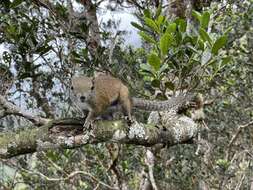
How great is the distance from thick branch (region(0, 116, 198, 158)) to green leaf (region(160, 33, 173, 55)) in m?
0.50

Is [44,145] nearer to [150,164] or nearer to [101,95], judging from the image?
[101,95]

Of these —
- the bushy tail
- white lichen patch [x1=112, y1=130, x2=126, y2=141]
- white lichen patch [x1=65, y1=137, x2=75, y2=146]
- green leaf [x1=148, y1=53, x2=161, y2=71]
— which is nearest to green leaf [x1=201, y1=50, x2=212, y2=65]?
green leaf [x1=148, y1=53, x2=161, y2=71]

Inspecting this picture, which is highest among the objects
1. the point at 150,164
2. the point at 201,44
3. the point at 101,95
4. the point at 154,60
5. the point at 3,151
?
the point at 201,44

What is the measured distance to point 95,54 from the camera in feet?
13.5

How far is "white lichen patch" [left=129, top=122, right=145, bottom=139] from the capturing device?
2.85m

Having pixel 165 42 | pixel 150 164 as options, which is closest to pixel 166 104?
pixel 165 42

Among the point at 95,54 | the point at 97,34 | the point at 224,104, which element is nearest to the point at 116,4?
the point at 97,34

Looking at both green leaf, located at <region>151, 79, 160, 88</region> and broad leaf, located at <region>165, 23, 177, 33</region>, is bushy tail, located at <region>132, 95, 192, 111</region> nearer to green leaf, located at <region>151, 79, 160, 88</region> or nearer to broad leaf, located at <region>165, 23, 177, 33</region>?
green leaf, located at <region>151, 79, 160, 88</region>

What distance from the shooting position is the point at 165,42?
113 inches

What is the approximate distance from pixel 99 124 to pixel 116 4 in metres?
3.68

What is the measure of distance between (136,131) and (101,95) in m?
1.16

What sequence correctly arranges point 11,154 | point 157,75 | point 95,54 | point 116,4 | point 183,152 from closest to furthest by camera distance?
point 11,154 → point 157,75 → point 95,54 → point 116,4 → point 183,152

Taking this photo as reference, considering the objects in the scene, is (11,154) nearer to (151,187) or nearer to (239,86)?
(151,187)

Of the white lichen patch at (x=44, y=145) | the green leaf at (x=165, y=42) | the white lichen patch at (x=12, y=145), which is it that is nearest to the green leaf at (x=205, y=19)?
the green leaf at (x=165, y=42)
